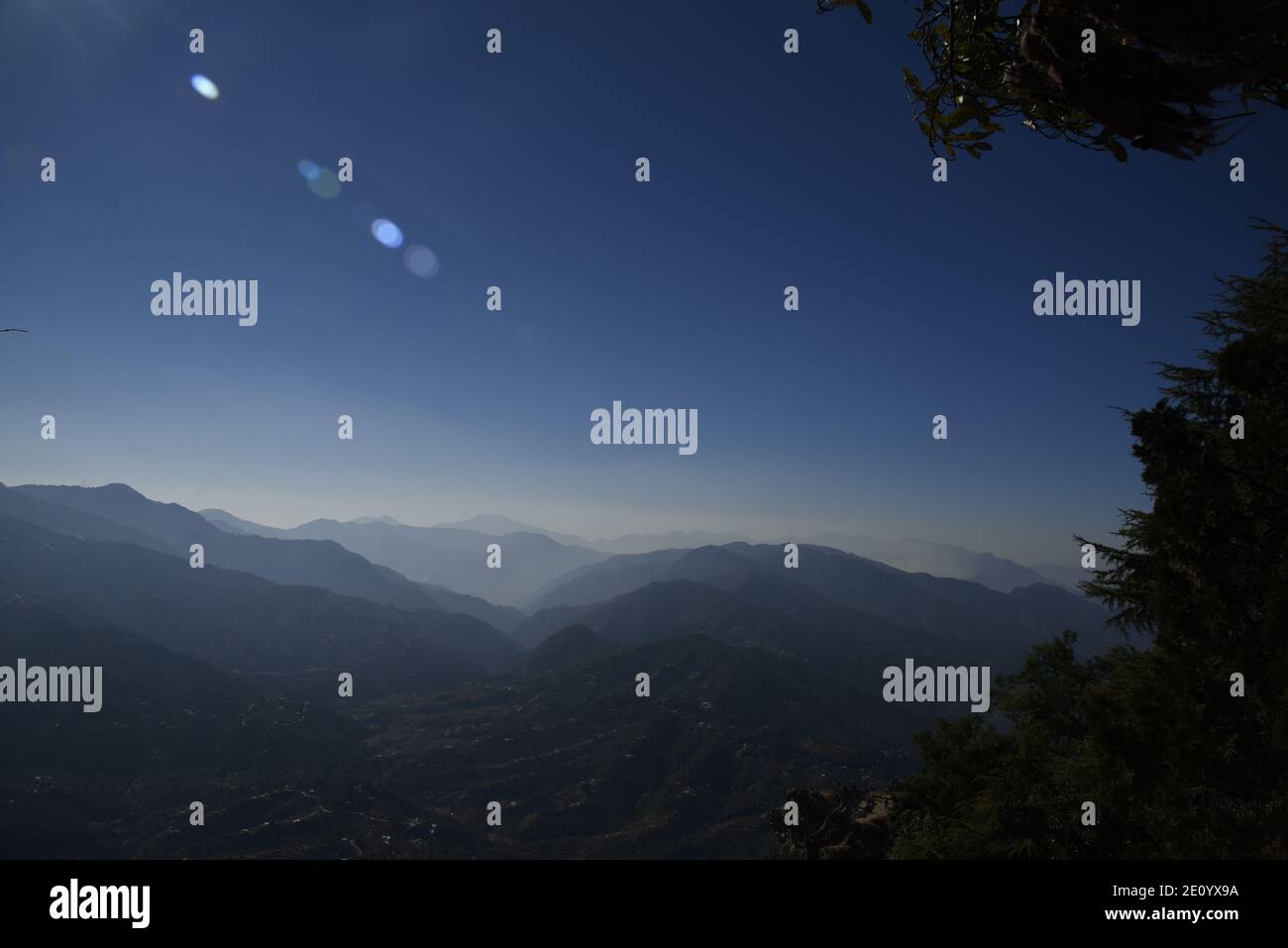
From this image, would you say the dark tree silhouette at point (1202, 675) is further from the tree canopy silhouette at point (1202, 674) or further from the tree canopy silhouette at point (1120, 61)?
the tree canopy silhouette at point (1120, 61)

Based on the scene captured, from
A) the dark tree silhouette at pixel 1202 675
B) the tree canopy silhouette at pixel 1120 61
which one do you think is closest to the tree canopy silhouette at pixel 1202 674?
the dark tree silhouette at pixel 1202 675

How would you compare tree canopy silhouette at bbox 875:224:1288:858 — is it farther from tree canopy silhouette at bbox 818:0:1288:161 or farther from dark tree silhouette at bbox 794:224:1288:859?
tree canopy silhouette at bbox 818:0:1288:161

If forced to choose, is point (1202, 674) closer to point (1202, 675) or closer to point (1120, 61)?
point (1202, 675)

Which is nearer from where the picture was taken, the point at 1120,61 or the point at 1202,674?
the point at 1120,61

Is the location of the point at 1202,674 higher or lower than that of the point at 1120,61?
lower

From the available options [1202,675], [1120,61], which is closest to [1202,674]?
[1202,675]

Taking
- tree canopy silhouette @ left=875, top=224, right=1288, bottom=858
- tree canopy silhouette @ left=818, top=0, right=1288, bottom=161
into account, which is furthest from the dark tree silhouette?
tree canopy silhouette @ left=818, top=0, right=1288, bottom=161
